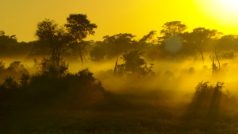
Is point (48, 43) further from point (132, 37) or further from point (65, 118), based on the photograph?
point (65, 118)

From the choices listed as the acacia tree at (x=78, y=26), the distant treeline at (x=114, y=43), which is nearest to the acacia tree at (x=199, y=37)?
the distant treeline at (x=114, y=43)

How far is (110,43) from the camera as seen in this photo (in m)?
92.6

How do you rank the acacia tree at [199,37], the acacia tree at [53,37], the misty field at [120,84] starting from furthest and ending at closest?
the acacia tree at [199,37], the acacia tree at [53,37], the misty field at [120,84]

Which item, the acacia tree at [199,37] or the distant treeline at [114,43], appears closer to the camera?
the distant treeline at [114,43]

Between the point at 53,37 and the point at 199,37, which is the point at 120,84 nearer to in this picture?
the point at 53,37

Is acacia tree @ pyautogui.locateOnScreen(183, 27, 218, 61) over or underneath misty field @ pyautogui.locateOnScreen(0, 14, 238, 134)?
over

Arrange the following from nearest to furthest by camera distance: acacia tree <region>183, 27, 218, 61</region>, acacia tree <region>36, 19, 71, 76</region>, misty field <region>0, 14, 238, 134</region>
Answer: misty field <region>0, 14, 238, 134</region>, acacia tree <region>36, 19, 71, 76</region>, acacia tree <region>183, 27, 218, 61</region>

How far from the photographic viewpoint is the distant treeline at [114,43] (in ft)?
255

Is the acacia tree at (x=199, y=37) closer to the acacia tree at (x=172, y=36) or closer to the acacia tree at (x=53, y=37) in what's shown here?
the acacia tree at (x=172, y=36)

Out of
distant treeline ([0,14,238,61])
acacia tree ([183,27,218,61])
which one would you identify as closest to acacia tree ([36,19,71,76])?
distant treeline ([0,14,238,61])

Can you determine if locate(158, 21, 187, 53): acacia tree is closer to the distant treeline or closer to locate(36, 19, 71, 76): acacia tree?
the distant treeline

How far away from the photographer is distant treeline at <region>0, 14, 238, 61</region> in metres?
77.6

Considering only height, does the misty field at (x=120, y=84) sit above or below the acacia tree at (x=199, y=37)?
below

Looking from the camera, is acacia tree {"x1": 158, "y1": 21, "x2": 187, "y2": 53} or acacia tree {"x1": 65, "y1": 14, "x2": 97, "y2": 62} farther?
acacia tree {"x1": 158, "y1": 21, "x2": 187, "y2": 53}
